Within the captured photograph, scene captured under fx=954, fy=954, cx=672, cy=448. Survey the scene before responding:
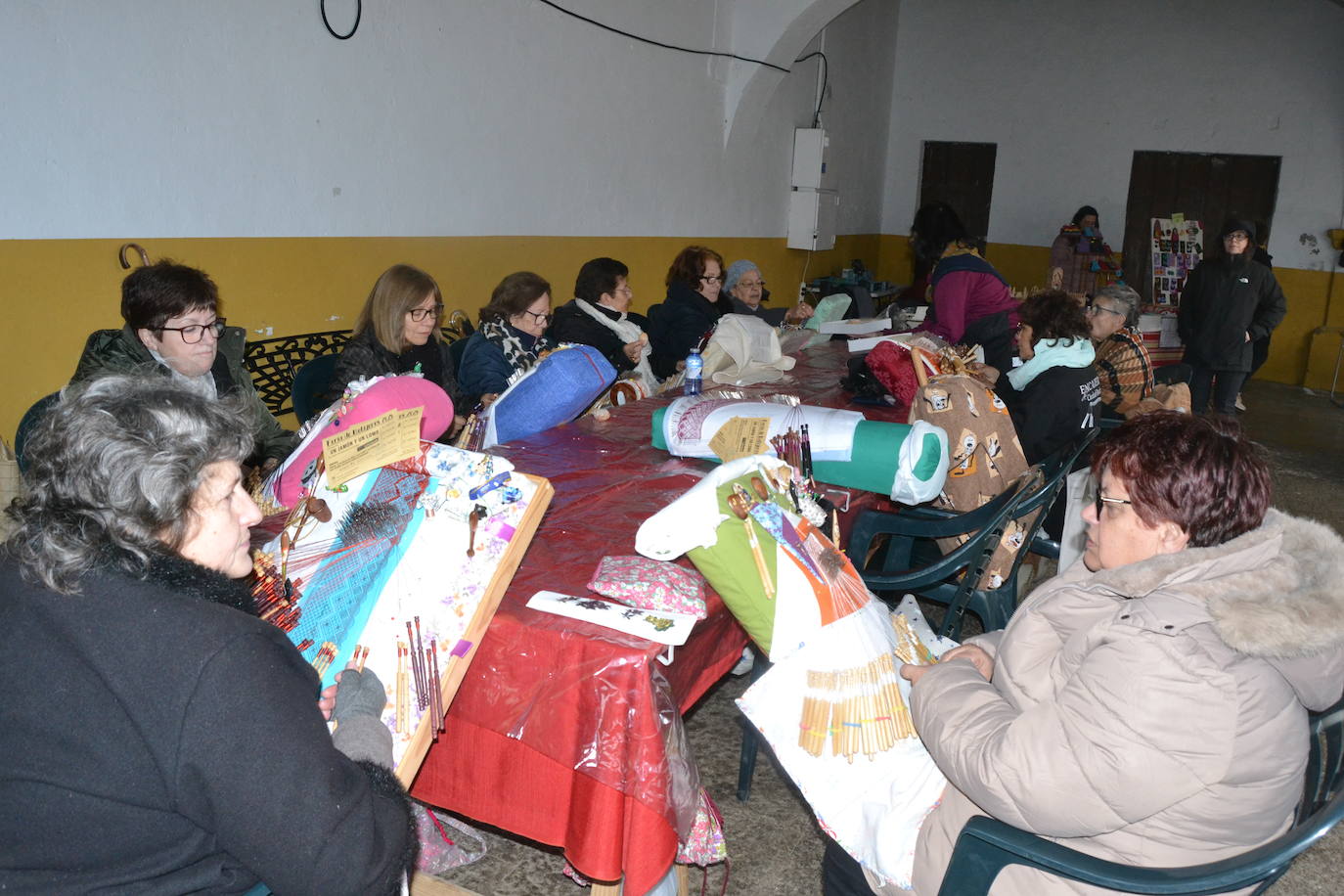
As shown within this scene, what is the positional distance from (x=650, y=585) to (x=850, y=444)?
98 centimetres

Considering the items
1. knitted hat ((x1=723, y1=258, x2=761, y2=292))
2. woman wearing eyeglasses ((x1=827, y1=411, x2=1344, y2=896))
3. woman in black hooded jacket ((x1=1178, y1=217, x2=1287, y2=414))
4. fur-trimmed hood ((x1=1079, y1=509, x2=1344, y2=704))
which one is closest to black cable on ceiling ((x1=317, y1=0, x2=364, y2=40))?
knitted hat ((x1=723, y1=258, x2=761, y2=292))

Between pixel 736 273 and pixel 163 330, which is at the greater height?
Answer: pixel 736 273

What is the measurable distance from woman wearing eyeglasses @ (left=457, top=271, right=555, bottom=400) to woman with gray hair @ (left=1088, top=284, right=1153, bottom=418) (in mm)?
2259

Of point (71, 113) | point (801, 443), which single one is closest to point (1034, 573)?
point (801, 443)

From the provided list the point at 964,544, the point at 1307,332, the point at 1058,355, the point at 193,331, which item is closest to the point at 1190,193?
the point at 1307,332

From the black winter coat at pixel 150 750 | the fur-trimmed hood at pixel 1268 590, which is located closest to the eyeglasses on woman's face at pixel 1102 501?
the fur-trimmed hood at pixel 1268 590

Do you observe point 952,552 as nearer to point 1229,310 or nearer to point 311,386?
point 311,386

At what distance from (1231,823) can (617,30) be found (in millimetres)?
6105

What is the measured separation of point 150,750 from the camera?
104 centimetres

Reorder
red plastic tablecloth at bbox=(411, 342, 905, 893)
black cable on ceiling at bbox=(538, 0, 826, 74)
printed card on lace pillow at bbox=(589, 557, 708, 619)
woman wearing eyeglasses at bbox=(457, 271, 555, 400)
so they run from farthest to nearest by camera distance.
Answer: black cable on ceiling at bbox=(538, 0, 826, 74), woman wearing eyeglasses at bbox=(457, 271, 555, 400), printed card on lace pillow at bbox=(589, 557, 708, 619), red plastic tablecloth at bbox=(411, 342, 905, 893)

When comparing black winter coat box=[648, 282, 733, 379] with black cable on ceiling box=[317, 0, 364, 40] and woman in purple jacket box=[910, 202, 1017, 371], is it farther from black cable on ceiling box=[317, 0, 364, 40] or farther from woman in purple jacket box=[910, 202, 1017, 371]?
black cable on ceiling box=[317, 0, 364, 40]

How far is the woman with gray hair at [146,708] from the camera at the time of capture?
40.5 inches

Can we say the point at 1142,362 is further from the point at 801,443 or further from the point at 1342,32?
the point at 1342,32

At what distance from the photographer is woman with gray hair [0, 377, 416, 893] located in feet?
3.38
